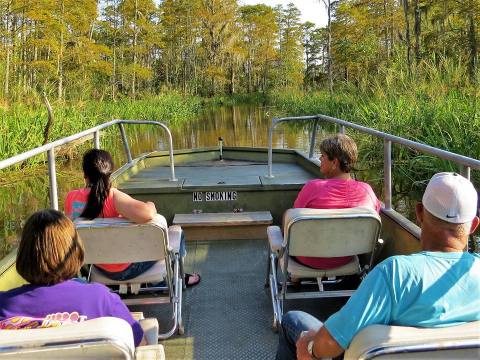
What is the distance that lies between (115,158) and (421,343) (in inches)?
512

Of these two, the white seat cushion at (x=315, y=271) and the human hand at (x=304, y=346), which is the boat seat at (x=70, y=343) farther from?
the white seat cushion at (x=315, y=271)

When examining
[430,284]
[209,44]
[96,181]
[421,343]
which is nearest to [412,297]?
[430,284]

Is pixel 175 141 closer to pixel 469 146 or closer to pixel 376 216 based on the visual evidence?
pixel 469 146

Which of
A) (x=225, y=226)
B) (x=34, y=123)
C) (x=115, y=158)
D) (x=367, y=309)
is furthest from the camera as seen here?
(x=115, y=158)

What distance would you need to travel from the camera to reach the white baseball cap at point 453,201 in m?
1.59

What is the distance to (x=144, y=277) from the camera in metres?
3.08

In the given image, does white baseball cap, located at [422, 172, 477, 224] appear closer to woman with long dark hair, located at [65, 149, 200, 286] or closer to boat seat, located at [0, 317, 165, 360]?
boat seat, located at [0, 317, 165, 360]

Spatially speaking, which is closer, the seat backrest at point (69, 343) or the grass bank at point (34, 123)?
the seat backrest at point (69, 343)

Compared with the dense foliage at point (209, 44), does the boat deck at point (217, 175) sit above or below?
below

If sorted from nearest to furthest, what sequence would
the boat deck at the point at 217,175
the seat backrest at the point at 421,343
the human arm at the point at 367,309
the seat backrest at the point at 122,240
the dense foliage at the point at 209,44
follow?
the seat backrest at the point at 421,343 → the human arm at the point at 367,309 → the seat backrest at the point at 122,240 → the boat deck at the point at 217,175 → the dense foliage at the point at 209,44

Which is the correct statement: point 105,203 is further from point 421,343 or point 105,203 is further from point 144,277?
point 421,343

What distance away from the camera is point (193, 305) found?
3.61 metres

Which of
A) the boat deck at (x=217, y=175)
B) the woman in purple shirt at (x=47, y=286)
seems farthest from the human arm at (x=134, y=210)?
the boat deck at (x=217, y=175)

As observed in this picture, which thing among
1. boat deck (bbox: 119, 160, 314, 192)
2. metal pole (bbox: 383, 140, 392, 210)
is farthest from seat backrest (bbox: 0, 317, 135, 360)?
boat deck (bbox: 119, 160, 314, 192)
